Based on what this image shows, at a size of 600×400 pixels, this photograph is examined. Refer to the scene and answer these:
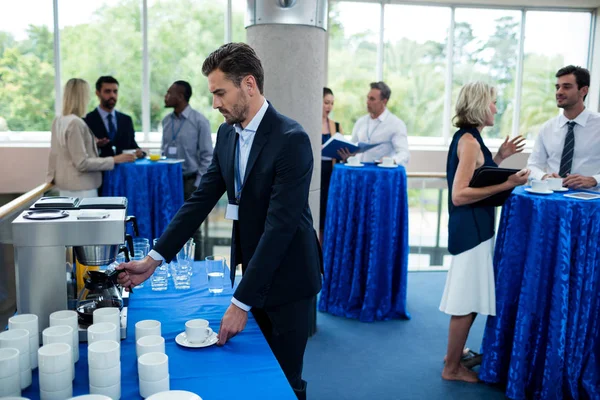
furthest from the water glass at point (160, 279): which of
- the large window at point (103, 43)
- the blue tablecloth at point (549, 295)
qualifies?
the large window at point (103, 43)

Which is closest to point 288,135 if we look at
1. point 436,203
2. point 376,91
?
point 376,91

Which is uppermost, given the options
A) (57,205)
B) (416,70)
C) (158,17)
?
(158,17)

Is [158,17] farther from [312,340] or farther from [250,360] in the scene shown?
[250,360]

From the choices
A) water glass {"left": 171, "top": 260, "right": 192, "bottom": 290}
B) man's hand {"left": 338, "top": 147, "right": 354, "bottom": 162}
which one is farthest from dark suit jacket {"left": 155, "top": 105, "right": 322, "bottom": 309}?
man's hand {"left": 338, "top": 147, "right": 354, "bottom": 162}

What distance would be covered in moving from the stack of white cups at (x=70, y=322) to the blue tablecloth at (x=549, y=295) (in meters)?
2.26

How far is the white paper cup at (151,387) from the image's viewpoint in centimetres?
127

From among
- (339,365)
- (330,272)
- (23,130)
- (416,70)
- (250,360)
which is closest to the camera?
(250,360)

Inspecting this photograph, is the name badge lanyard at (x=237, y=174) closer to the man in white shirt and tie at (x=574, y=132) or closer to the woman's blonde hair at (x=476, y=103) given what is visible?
the woman's blonde hair at (x=476, y=103)

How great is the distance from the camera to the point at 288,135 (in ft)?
5.76

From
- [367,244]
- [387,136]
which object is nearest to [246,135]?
[367,244]

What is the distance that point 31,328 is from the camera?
144cm

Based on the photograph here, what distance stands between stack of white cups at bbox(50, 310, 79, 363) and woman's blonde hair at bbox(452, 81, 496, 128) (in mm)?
2205

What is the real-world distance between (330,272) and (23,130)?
18.3 feet

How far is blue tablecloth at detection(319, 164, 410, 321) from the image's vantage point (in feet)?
13.9
